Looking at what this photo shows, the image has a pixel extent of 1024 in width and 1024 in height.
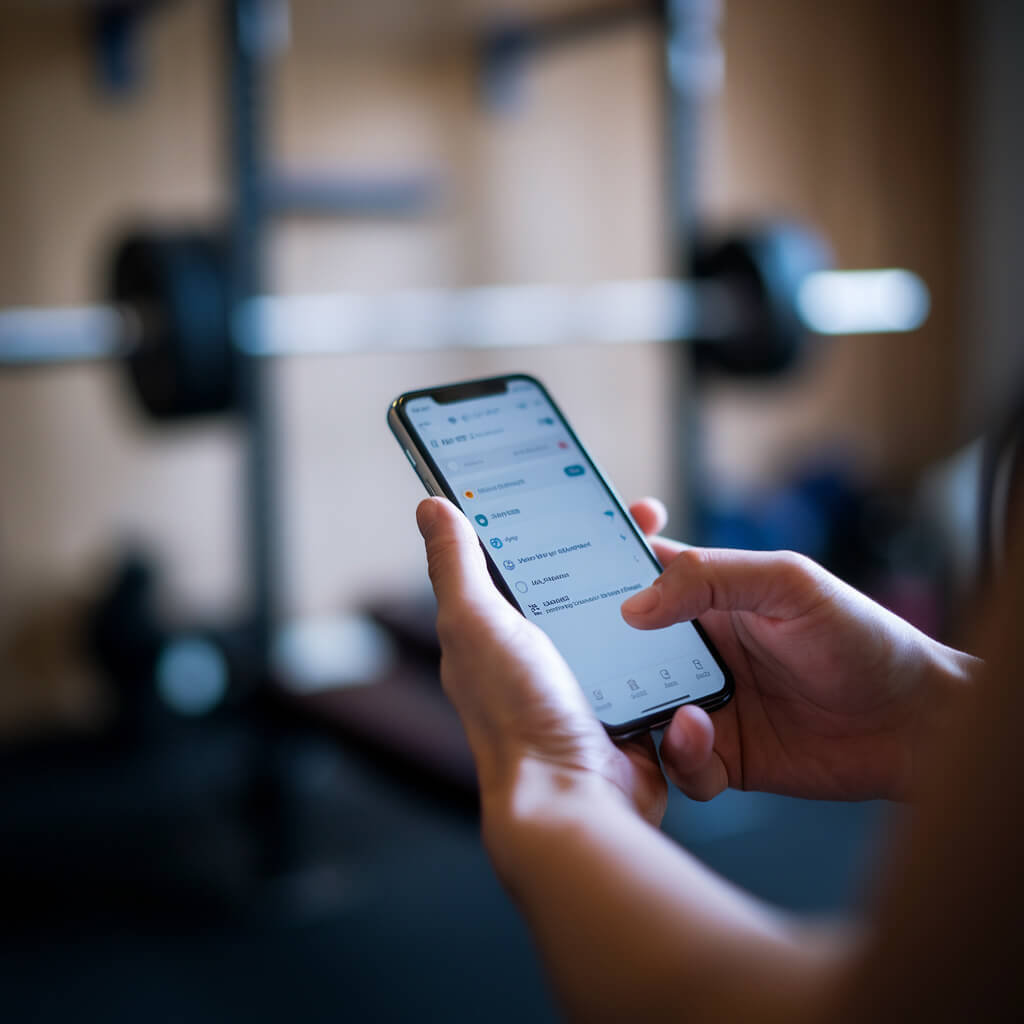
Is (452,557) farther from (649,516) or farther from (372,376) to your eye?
(372,376)

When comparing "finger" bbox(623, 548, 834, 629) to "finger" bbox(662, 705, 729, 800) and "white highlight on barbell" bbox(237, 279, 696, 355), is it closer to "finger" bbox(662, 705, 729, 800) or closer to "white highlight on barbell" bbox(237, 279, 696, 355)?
"finger" bbox(662, 705, 729, 800)

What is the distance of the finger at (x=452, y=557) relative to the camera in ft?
1.45

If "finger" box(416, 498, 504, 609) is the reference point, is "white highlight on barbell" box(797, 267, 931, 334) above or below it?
above

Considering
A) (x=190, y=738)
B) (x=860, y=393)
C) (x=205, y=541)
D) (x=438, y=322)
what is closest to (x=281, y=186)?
(x=438, y=322)

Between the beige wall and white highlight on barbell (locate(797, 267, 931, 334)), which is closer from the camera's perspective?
white highlight on barbell (locate(797, 267, 931, 334))

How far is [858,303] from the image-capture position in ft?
7.46

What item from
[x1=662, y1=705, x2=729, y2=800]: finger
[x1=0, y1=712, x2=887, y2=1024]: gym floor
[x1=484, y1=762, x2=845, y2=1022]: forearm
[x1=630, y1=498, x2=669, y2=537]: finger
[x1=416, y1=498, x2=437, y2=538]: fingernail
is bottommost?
[x1=0, y1=712, x2=887, y2=1024]: gym floor

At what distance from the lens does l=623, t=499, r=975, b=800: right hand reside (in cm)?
49

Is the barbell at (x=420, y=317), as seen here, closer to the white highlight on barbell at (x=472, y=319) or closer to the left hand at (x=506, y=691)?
the white highlight on barbell at (x=472, y=319)

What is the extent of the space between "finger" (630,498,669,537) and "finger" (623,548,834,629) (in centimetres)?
10

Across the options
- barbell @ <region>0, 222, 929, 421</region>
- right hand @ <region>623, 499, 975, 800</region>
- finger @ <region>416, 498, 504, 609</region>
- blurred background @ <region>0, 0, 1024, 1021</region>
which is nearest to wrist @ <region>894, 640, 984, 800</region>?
right hand @ <region>623, 499, 975, 800</region>

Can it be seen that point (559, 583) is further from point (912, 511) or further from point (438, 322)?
point (912, 511)

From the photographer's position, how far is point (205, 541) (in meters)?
2.19

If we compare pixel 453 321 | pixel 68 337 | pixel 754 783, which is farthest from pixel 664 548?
pixel 453 321
